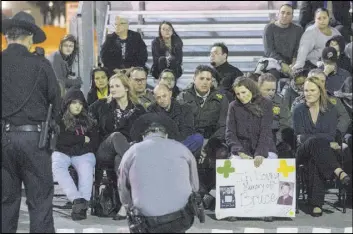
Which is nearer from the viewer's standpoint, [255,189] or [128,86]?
[255,189]

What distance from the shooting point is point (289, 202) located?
8758 millimetres

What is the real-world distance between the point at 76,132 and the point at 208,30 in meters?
5.13

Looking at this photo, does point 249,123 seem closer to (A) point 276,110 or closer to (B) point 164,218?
(A) point 276,110

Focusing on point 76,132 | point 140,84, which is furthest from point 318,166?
point 76,132

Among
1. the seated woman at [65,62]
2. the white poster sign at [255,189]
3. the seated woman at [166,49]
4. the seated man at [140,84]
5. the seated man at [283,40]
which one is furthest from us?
the seated man at [283,40]

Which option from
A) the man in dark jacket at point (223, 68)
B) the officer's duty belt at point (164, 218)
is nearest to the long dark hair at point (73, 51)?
the man in dark jacket at point (223, 68)

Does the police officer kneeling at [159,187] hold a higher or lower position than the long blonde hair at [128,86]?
lower

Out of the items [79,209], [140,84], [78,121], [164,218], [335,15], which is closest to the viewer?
[164,218]

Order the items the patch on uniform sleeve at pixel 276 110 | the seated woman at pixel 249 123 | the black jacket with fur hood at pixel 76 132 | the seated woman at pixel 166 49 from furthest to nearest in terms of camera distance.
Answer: the seated woman at pixel 166 49 < the patch on uniform sleeve at pixel 276 110 < the black jacket with fur hood at pixel 76 132 < the seated woman at pixel 249 123

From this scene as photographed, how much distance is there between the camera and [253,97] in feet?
29.5

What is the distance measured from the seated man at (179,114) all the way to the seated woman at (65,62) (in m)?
2.12

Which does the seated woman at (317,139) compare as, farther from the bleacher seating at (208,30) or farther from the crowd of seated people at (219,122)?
the bleacher seating at (208,30)

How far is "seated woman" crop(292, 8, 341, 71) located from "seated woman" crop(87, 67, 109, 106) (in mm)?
2576

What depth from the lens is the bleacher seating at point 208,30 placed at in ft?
42.8
